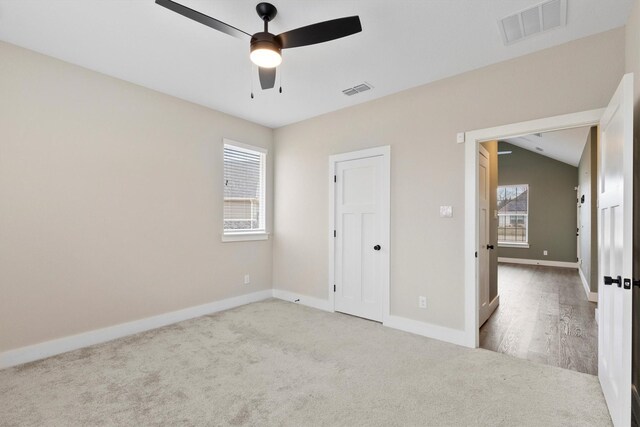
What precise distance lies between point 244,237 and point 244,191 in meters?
0.69

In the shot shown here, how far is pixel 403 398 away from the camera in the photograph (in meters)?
2.22

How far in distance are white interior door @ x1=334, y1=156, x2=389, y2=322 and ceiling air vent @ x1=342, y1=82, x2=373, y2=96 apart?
31.8 inches

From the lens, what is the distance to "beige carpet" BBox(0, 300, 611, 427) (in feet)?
6.61

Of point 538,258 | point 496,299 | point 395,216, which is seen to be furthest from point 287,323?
point 538,258

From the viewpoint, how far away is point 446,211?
3.29 meters

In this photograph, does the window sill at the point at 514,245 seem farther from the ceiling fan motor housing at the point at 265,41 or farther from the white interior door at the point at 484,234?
the ceiling fan motor housing at the point at 265,41

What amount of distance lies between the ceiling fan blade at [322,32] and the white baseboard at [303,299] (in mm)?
3311

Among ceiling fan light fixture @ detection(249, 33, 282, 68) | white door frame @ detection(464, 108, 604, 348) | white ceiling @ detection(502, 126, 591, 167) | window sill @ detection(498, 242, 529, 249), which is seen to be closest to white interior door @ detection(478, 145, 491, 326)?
white door frame @ detection(464, 108, 604, 348)

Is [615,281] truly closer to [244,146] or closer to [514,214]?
[244,146]

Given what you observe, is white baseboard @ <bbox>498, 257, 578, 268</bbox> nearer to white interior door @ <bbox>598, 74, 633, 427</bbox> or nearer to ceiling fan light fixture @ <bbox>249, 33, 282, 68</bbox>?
white interior door @ <bbox>598, 74, 633, 427</bbox>

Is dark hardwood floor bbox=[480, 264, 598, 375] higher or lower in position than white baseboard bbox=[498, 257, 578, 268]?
lower

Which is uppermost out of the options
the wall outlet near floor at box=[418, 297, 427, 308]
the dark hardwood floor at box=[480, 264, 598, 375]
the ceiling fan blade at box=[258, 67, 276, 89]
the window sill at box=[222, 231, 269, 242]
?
the ceiling fan blade at box=[258, 67, 276, 89]

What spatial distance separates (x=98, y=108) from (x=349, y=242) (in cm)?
319

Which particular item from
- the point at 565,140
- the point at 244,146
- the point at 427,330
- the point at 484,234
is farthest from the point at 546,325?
the point at 244,146
